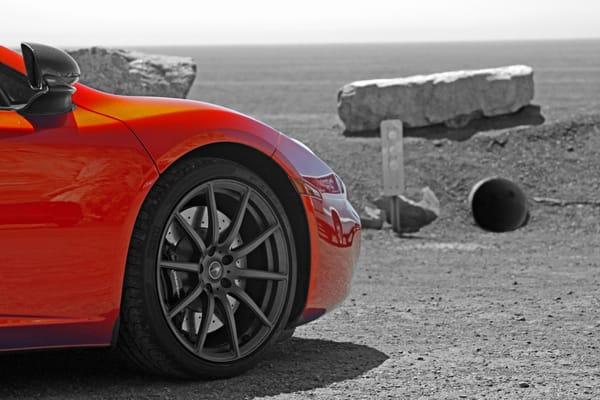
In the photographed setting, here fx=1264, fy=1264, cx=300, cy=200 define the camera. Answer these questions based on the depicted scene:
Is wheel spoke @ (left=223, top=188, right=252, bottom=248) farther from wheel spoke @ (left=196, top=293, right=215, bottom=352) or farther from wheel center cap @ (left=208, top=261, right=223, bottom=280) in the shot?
wheel spoke @ (left=196, top=293, right=215, bottom=352)

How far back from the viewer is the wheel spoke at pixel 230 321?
17.2ft

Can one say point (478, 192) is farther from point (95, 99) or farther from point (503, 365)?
point (95, 99)

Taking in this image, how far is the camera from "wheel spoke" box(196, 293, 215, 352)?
5152 mm

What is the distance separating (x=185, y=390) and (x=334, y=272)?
957 mm

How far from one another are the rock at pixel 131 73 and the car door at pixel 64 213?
11.0 meters

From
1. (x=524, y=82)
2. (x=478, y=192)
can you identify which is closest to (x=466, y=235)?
(x=478, y=192)

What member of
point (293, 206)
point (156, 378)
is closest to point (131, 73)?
point (293, 206)

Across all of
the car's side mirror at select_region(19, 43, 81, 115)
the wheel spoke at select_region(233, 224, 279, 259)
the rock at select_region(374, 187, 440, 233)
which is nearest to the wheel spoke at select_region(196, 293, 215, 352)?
the wheel spoke at select_region(233, 224, 279, 259)

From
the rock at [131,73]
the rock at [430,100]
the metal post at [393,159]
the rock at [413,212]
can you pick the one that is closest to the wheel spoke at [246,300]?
the metal post at [393,159]

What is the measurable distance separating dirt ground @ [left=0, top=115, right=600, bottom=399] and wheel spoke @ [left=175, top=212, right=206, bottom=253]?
22.3 inches

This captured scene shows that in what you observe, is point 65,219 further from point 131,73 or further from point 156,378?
point 131,73

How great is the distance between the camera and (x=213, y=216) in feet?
17.2

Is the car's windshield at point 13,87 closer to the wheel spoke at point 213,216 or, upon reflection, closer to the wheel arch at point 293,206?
the wheel spoke at point 213,216

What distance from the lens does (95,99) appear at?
5.08 meters
